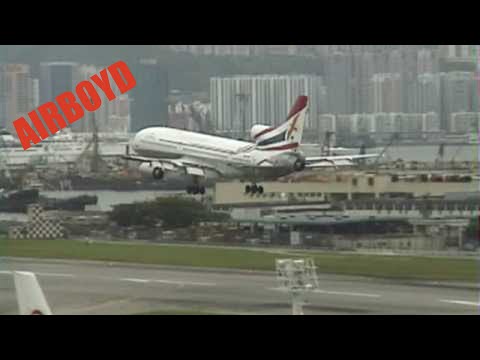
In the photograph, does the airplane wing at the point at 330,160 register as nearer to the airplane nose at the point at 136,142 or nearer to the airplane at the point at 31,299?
the airplane nose at the point at 136,142

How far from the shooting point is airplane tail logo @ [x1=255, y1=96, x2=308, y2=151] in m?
15.3

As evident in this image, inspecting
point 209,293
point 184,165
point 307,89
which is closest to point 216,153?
point 184,165

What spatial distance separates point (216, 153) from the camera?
16.1 meters

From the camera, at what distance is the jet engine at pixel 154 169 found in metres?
16.5

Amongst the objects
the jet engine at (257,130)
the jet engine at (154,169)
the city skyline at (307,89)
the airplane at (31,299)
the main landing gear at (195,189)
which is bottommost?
the airplane at (31,299)

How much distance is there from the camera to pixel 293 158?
15.2 m

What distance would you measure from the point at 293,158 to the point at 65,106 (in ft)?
12.7

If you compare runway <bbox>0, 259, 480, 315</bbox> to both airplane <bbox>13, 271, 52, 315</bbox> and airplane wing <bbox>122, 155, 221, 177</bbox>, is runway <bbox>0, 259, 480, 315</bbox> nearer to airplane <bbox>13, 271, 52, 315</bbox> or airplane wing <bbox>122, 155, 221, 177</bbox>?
airplane wing <bbox>122, 155, 221, 177</bbox>

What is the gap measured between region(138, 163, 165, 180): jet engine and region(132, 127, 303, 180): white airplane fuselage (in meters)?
0.16

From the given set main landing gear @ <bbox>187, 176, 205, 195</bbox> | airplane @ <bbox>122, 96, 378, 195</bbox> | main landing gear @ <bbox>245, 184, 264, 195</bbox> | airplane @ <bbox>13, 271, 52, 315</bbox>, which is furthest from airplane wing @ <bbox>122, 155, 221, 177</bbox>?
airplane @ <bbox>13, 271, 52, 315</bbox>

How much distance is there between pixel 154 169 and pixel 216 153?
44.8 inches

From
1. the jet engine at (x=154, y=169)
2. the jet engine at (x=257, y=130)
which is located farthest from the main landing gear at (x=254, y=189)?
the jet engine at (x=257, y=130)

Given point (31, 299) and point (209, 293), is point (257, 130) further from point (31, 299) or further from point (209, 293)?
point (31, 299)

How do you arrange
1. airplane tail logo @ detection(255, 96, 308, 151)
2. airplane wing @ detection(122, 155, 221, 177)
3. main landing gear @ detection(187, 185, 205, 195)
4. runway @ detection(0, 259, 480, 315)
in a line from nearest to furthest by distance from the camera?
runway @ detection(0, 259, 480, 315) < airplane tail logo @ detection(255, 96, 308, 151) < airplane wing @ detection(122, 155, 221, 177) < main landing gear @ detection(187, 185, 205, 195)
